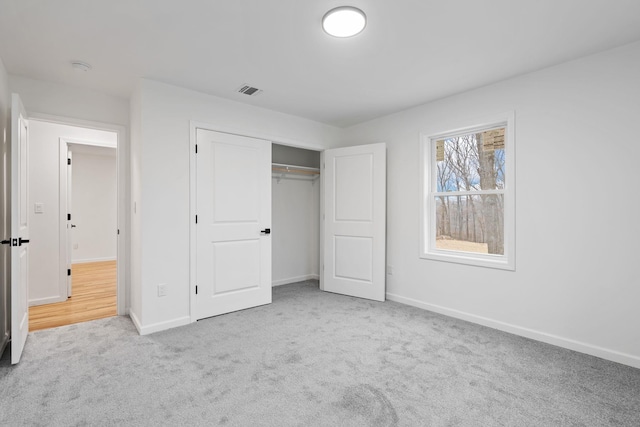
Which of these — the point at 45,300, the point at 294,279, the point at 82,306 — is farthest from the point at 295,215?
the point at 45,300

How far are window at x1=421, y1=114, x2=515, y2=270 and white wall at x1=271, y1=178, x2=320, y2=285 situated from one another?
2076 mm

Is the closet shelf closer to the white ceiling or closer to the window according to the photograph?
the white ceiling

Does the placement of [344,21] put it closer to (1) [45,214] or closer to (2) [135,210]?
(2) [135,210]

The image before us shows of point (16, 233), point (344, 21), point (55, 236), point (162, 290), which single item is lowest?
point (162, 290)

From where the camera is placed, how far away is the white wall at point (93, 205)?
6898 millimetres

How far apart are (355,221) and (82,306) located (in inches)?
141

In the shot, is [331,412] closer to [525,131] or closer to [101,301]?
[525,131]

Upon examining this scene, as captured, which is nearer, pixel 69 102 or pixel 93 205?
pixel 69 102

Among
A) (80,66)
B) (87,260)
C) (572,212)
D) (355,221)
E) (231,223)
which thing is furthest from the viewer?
(87,260)

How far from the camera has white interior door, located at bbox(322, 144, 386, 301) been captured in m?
4.02

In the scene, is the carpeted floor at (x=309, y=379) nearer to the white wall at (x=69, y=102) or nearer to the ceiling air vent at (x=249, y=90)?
the white wall at (x=69, y=102)

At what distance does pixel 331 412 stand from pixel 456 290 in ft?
7.04

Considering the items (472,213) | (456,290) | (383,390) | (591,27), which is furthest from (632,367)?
(591,27)

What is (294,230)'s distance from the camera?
5.09 m
